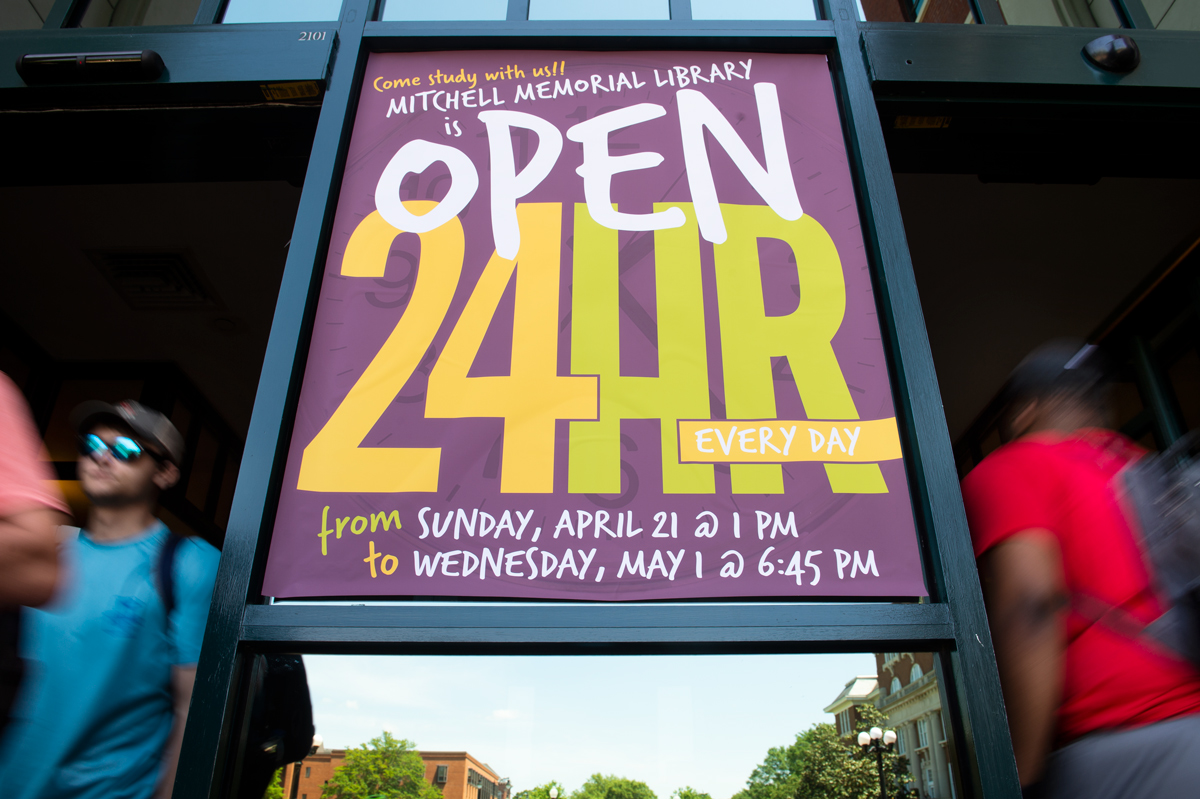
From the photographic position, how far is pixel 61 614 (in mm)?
1654

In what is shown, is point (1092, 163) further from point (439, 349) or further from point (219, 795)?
point (219, 795)

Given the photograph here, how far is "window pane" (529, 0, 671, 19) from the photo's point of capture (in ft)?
8.82

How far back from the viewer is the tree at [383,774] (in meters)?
1.59

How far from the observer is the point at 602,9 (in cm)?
270

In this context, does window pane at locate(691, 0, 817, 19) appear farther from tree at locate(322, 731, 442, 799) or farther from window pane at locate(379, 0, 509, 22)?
tree at locate(322, 731, 442, 799)

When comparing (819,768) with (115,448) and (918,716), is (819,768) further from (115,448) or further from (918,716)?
(115,448)

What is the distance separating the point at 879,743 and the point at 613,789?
24.5 inches

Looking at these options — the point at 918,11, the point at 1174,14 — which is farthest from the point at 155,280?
the point at 1174,14

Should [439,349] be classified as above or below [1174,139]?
below

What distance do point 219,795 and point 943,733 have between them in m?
1.66

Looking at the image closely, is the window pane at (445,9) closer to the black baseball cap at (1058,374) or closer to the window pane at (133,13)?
the window pane at (133,13)

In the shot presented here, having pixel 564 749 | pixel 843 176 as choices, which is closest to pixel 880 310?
pixel 843 176

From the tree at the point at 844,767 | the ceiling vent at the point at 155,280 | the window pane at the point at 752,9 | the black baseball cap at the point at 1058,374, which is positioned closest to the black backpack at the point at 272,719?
the tree at the point at 844,767

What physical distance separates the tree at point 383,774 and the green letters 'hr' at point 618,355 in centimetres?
75
